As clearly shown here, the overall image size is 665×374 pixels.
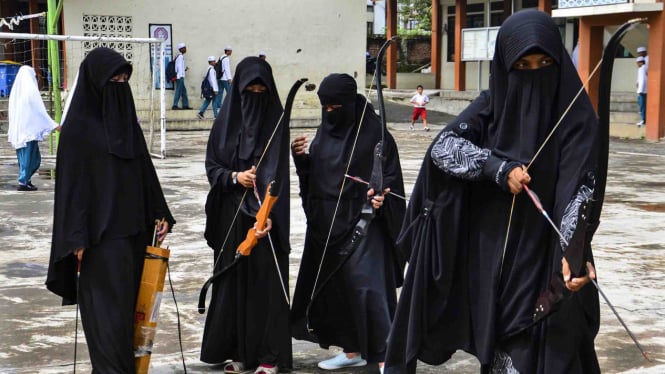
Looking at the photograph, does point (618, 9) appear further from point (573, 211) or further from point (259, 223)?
point (573, 211)

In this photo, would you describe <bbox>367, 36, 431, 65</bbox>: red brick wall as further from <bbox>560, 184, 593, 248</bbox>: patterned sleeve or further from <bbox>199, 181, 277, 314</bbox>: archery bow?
<bbox>560, 184, 593, 248</bbox>: patterned sleeve

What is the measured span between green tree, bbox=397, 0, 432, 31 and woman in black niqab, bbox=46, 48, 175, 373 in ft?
113

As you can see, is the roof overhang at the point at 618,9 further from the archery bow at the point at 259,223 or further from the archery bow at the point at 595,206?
the archery bow at the point at 595,206

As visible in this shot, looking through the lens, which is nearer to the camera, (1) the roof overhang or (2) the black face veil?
(2) the black face veil

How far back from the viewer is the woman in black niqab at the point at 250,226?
204 inches

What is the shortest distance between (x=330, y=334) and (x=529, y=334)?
212 centimetres

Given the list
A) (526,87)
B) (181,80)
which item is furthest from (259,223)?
(181,80)

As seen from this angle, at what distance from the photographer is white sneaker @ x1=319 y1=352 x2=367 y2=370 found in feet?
17.4

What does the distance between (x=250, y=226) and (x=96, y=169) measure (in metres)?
1.06

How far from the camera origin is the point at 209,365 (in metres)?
5.35

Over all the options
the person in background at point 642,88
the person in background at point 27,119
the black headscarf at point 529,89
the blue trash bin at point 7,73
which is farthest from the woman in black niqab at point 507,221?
the blue trash bin at point 7,73

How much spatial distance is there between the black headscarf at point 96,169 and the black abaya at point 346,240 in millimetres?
1203

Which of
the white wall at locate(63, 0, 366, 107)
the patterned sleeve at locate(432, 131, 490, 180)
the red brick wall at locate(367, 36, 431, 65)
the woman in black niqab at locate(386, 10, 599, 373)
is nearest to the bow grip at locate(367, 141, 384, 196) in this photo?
the woman in black niqab at locate(386, 10, 599, 373)

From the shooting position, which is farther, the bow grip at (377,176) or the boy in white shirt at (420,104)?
the boy in white shirt at (420,104)
